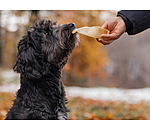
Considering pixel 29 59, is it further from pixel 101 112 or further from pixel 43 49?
pixel 101 112

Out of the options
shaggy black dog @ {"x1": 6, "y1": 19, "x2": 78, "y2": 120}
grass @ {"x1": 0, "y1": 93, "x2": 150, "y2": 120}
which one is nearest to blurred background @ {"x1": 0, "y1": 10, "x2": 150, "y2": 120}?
grass @ {"x1": 0, "y1": 93, "x2": 150, "y2": 120}

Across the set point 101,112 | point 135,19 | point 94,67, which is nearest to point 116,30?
point 135,19

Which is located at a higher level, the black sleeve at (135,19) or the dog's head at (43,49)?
the black sleeve at (135,19)

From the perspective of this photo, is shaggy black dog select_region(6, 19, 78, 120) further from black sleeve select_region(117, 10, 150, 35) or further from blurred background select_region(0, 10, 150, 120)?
blurred background select_region(0, 10, 150, 120)

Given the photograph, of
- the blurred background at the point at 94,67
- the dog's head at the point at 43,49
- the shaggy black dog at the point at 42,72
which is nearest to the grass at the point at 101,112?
the blurred background at the point at 94,67

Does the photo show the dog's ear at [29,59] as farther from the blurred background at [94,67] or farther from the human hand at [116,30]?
the blurred background at [94,67]

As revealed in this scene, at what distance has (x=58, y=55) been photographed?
2.99 m

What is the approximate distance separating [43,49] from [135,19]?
1.72m

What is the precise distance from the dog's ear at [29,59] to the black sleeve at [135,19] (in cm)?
164

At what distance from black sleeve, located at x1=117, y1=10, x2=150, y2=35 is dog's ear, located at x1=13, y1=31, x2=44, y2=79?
1639mm

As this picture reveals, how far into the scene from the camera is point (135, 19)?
289 cm

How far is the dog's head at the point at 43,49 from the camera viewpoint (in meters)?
2.87

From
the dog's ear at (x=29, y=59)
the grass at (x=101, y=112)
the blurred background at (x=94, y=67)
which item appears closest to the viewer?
the dog's ear at (x=29, y=59)

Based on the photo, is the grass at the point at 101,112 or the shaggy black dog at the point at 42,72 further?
the grass at the point at 101,112
